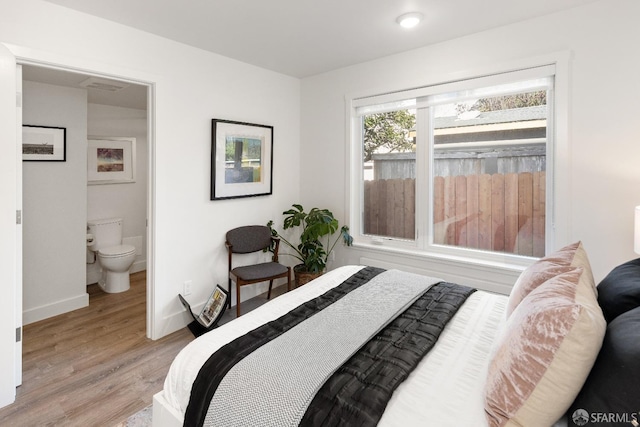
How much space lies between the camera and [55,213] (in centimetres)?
337

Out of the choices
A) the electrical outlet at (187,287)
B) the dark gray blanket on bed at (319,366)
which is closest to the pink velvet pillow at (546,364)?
the dark gray blanket on bed at (319,366)

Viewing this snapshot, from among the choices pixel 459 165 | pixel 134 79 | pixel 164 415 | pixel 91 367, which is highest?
pixel 134 79

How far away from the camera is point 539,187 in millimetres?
2699

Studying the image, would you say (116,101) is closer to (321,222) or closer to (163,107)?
(163,107)

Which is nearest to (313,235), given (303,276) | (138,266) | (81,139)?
(303,276)

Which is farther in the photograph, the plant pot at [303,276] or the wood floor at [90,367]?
the plant pot at [303,276]

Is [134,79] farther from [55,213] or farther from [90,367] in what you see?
[90,367]

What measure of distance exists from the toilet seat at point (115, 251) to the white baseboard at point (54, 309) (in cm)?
49

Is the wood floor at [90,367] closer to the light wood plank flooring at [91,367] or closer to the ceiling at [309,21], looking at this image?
the light wood plank flooring at [91,367]

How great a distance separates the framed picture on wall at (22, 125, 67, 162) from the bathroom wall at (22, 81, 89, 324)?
0.15 feet

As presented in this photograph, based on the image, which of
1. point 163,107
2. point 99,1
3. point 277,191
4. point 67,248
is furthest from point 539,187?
point 67,248

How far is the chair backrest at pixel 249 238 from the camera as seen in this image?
11.2 ft

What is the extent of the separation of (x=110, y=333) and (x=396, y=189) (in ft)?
9.81

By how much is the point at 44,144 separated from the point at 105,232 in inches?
52.5
